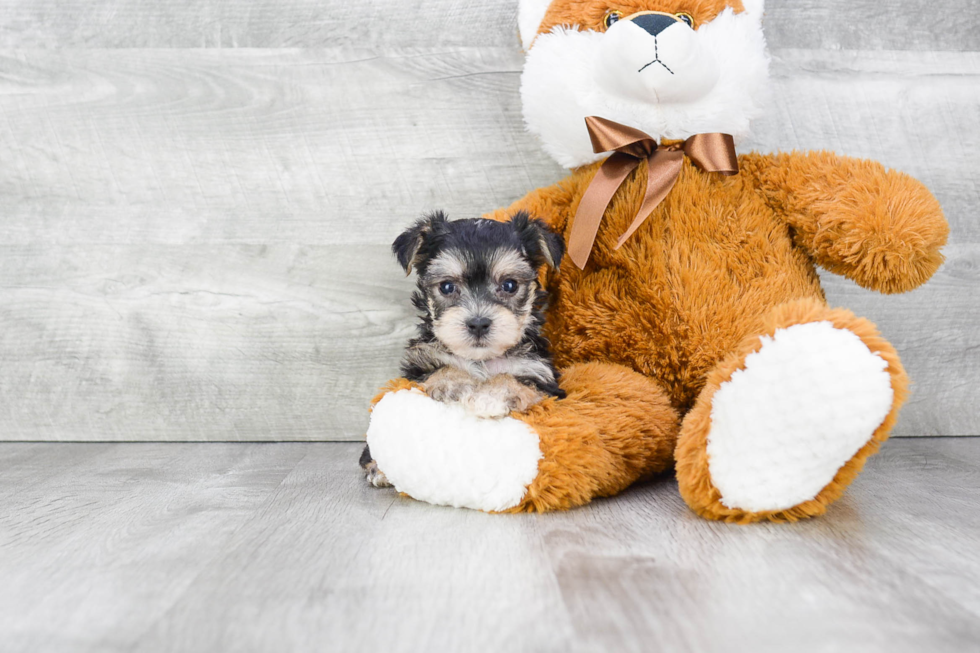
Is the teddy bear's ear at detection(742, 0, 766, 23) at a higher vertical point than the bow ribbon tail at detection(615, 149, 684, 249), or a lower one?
higher

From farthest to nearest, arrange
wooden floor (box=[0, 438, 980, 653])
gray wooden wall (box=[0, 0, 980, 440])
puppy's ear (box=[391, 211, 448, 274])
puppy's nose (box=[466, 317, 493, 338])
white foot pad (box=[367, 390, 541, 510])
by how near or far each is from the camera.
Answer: gray wooden wall (box=[0, 0, 980, 440]) < puppy's ear (box=[391, 211, 448, 274]) < puppy's nose (box=[466, 317, 493, 338]) < white foot pad (box=[367, 390, 541, 510]) < wooden floor (box=[0, 438, 980, 653])

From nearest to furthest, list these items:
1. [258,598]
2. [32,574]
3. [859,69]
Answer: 1. [258,598]
2. [32,574]
3. [859,69]

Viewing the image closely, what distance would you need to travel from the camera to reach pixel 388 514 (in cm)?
171

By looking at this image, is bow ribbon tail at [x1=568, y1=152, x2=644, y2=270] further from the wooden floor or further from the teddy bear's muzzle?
the wooden floor

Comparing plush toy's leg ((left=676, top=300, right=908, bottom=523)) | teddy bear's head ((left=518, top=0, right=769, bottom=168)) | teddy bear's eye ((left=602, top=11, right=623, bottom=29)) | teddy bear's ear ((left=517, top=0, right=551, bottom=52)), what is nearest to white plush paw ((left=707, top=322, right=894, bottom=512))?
plush toy's leg ((left=676, top=300, right=908, bottom=523))

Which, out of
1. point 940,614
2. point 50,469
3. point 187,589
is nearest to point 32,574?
point 187,589

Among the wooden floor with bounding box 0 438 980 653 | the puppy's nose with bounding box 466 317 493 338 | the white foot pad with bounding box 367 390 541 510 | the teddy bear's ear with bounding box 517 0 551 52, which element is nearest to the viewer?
the wooden floor with bounding box 0 438 980 653

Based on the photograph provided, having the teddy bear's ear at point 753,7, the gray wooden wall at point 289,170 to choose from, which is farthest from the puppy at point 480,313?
the teddy bear's ear at point 753,7

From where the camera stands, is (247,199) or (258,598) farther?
(247,199)

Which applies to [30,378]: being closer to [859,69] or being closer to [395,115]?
[395,115]

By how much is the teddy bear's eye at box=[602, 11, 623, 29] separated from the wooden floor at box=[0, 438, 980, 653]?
1.26 m

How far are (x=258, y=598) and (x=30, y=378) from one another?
1.81 m

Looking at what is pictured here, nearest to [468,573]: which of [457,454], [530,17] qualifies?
[457,454]

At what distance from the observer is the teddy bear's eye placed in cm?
195
